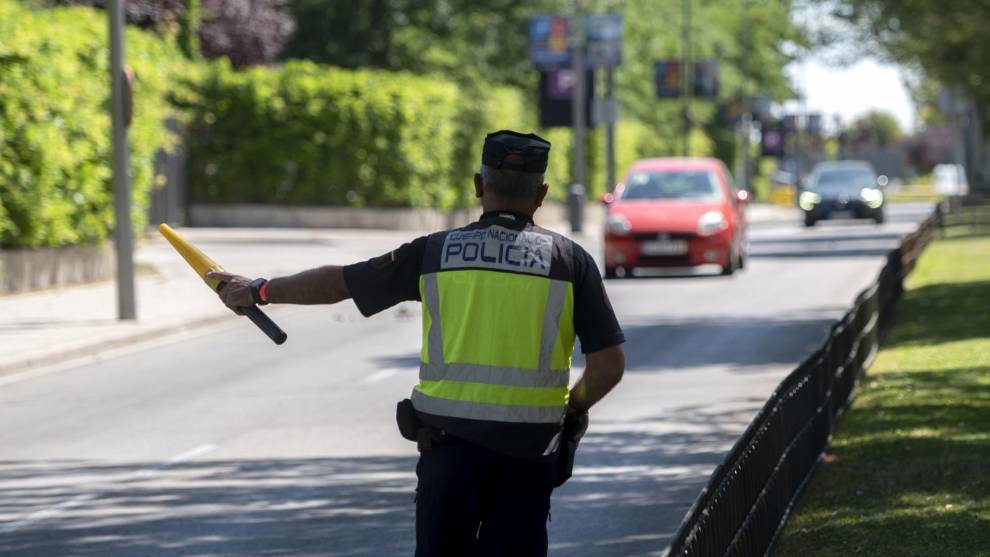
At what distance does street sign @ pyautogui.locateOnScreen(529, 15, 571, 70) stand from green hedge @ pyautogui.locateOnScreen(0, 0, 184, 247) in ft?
80.5

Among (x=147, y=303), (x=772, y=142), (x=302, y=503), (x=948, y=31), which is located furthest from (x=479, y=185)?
(x=772, y=142)

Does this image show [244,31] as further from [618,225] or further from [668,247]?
[668,247]

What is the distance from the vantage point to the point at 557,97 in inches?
2078

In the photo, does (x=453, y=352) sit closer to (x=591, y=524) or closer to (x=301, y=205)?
(x=591, y=524)

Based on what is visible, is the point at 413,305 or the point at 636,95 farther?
the point at 636,95

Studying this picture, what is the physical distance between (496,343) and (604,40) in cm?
5055

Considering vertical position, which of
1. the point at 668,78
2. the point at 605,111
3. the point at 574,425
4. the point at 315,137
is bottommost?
the point at 574,425

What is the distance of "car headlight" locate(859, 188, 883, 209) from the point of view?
52906 mm

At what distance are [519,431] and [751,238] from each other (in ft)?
146

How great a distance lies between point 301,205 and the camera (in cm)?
4928

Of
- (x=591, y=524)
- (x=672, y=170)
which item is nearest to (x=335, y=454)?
(x=591, y=524)

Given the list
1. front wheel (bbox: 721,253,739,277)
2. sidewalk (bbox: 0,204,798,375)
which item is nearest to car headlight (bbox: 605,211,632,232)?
front wheel (bbox: 721,253,739,277)

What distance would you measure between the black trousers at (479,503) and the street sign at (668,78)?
69.6 m

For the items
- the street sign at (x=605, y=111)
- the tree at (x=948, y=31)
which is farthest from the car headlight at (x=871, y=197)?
the tree at (x=948, y=31)
